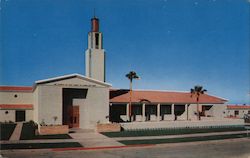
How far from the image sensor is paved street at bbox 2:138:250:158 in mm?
16562

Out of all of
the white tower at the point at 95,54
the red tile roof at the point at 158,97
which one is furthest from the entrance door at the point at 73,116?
the white tower at the point at 95,54

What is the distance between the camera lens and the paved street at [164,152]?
16.6 metres

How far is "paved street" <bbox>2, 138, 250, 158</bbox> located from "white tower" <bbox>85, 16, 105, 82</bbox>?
18809mm

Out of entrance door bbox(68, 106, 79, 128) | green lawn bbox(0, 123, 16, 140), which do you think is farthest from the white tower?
green lawn bbox(0, 123, 16, 140)

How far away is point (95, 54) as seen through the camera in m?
36.9

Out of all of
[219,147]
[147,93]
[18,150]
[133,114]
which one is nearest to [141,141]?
[219,147]

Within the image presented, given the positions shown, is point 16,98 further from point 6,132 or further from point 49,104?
point 6,132

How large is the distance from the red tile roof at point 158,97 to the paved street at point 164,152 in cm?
1619

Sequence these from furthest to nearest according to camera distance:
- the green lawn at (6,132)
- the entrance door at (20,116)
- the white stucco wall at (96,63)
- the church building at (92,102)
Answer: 1. the white stucco wall at (96,63)
2. the entrance door at (20,116)
3. the church building at (92,102)
4. the green lawn at (6,132)

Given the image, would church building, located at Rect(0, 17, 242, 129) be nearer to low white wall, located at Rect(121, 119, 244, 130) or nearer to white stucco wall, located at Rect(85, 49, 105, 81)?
white stucco wall, located at Rect(85, 49, 105, 81)

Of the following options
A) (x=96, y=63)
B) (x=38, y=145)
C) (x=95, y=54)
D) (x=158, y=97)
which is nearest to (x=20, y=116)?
(x=96, y=63)

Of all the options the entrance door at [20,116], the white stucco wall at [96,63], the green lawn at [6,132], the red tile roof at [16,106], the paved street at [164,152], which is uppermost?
the white stucco wall at [96,63]

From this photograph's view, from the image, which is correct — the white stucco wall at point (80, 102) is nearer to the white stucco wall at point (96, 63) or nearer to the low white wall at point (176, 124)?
the low white wall at point (176, 124)

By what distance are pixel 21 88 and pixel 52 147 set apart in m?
24.1
